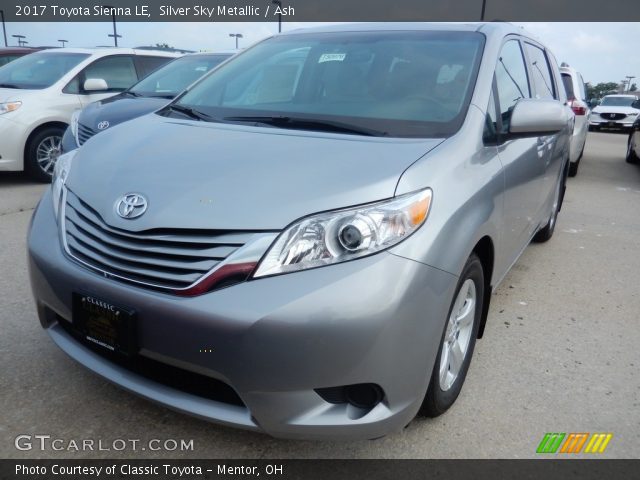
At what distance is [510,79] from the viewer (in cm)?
295

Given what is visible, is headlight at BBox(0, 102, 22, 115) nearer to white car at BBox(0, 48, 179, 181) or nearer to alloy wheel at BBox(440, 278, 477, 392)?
white car at BBox(0, 48, 179, 181)

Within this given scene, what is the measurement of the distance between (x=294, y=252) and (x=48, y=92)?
5.95 metres

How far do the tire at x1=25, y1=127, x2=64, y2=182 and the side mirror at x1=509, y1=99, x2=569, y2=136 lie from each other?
220 inches

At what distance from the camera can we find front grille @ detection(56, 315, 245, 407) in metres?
1.81

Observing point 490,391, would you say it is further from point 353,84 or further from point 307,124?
point 353,84

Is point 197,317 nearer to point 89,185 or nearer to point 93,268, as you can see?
point 93,268

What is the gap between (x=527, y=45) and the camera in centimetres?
355

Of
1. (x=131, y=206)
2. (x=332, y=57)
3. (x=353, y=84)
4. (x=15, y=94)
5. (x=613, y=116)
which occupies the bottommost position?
(x=613, y=116)

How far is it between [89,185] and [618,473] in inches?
90.0

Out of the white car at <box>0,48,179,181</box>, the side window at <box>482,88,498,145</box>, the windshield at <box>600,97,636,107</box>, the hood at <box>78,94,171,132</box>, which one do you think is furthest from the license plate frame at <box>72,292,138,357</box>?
the windshield at <box>600,97,636,107</box>

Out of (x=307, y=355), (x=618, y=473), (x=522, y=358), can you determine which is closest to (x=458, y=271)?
(x=307, y=355)

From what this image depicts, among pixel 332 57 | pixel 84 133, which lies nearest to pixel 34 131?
pixel 84 133

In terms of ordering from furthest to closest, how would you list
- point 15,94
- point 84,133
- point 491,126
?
point 15,94 < point 84,133 < point 491,126

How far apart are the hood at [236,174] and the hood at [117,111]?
9.05 ft
